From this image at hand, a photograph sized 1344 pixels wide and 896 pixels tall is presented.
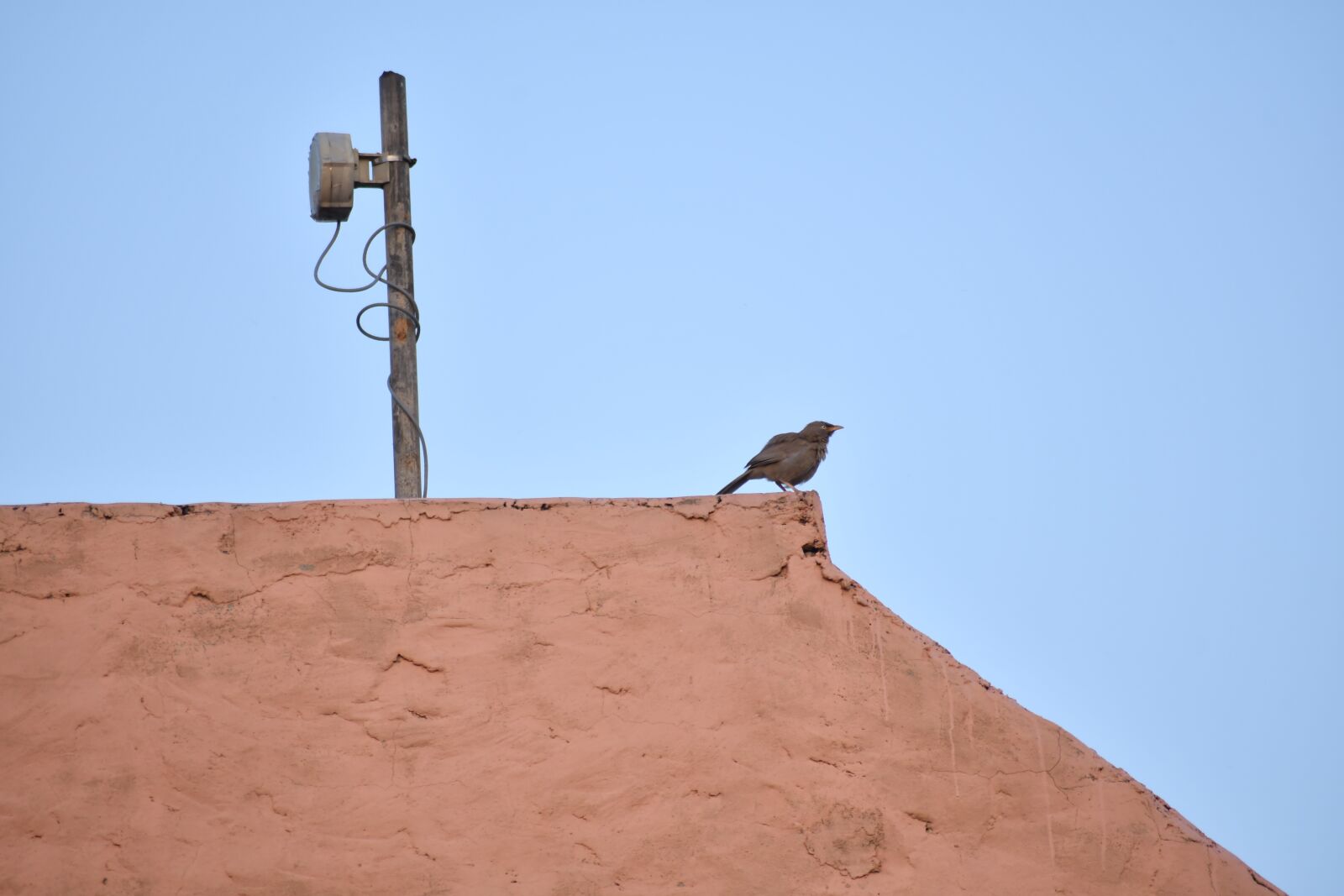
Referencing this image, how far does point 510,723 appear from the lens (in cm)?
480

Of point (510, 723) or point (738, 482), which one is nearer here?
point (510, 723)

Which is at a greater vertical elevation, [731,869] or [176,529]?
[176,529]

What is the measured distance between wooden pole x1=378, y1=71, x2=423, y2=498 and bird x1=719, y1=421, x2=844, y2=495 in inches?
93.9

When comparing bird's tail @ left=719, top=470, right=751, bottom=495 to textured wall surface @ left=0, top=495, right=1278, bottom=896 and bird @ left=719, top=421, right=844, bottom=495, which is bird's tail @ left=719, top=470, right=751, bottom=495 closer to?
bird @ left=719, top=421, right=844, bottom=495

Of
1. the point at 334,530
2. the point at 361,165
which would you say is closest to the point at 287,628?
the point at 334,530

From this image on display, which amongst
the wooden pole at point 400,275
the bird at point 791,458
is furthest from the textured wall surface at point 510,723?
the bird at point 791,458

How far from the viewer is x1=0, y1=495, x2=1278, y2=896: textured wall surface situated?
15.1ft

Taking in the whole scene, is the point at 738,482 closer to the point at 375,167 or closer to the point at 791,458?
the point at 791,458

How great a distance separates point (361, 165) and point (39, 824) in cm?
325

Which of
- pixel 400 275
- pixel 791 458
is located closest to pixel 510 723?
pixel 400 275

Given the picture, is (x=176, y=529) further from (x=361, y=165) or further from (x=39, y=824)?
(x=361, y=165)

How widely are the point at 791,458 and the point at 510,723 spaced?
11.7 ft

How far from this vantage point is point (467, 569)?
4.93 m

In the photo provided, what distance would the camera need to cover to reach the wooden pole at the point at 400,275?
6.35 m
